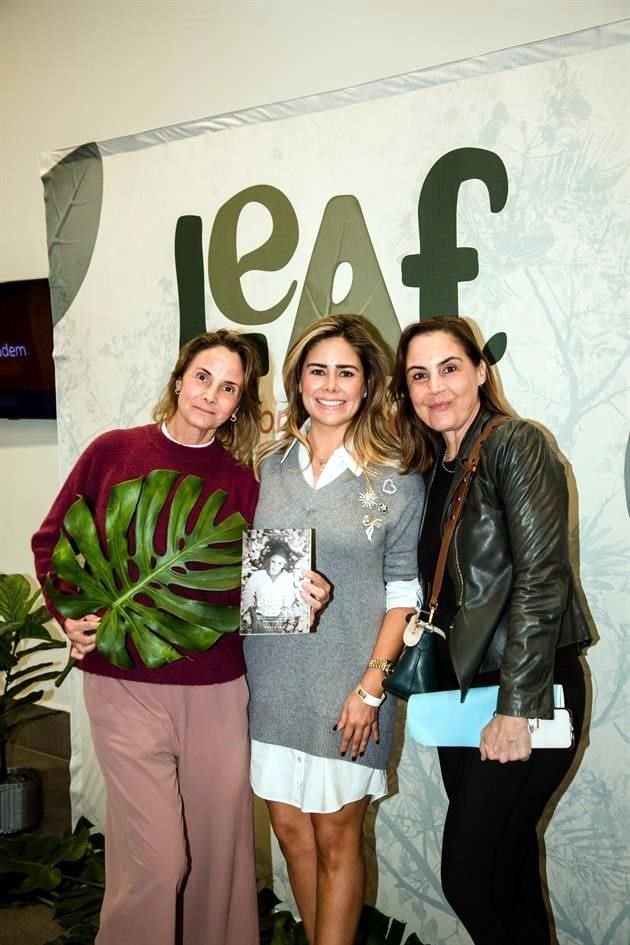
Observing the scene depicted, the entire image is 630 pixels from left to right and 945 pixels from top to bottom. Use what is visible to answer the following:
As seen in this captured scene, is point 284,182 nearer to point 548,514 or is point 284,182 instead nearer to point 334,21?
point 334,21

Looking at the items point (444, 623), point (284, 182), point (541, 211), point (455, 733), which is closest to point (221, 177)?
point (284, 182)

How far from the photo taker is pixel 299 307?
2.84m

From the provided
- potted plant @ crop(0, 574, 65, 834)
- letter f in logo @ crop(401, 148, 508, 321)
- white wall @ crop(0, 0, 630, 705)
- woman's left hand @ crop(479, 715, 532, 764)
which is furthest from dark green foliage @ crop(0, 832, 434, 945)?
letter f in logo @ crop(401, 148, 508, 321)

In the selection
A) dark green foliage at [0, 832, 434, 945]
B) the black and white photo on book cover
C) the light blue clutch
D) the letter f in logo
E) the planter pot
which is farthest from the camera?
the planter pot

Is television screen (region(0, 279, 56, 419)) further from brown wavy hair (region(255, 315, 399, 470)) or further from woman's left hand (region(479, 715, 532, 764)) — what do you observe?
woman's left hand (region(479, 715, 532, 764))

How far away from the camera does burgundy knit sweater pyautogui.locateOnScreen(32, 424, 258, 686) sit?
2.12 meters

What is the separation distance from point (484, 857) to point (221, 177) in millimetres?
2285

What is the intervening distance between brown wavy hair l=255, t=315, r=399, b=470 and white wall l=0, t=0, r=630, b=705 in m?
1.12

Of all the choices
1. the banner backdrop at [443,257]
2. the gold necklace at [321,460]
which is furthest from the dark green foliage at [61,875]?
the gold necklace at [321,460]

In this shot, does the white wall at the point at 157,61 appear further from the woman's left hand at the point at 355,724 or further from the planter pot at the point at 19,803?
the woman's left hand at the point at 355,724

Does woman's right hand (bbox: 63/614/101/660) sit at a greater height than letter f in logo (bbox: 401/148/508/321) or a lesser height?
lesser

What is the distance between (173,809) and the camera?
208cm

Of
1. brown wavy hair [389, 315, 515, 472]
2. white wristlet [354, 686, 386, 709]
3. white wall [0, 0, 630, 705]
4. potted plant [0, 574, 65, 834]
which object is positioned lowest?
potted plant [0, 574, 65, 834]

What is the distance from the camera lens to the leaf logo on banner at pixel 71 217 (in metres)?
3.25
